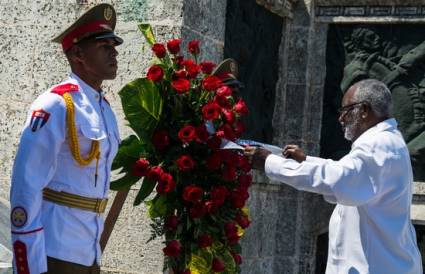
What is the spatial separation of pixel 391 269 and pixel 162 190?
115 centimetres

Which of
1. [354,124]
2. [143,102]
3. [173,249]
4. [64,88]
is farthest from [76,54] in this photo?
[354,124]

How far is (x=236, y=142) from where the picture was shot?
523 cm

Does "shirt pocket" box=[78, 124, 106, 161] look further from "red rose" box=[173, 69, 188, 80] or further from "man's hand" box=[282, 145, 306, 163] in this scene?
"man's hand" box=[282, 145, 306, 163]

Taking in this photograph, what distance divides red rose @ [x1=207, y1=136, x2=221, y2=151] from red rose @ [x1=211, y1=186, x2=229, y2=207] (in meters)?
0.20

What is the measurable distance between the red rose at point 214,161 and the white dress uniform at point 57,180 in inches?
26.3

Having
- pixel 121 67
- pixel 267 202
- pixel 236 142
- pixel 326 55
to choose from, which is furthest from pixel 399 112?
pixel 236 142

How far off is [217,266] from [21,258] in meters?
1.47

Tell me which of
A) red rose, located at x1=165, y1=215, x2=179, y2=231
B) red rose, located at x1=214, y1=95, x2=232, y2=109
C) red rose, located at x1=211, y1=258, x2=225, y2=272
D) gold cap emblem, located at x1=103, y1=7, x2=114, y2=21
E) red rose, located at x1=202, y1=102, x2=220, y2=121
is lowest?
red rose, located at x1=211, y1=258, x2=225, y2=272

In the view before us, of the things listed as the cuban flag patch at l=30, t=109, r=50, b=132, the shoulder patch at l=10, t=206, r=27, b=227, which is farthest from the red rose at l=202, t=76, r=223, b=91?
the shoulder patch at l=10, t=206, r=27, b=227

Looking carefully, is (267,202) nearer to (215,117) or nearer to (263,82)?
(263,82)

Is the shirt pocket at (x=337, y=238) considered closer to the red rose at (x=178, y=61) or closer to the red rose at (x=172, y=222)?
the red rose at (x=172, y=222)

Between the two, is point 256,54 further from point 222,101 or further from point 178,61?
point 222,101

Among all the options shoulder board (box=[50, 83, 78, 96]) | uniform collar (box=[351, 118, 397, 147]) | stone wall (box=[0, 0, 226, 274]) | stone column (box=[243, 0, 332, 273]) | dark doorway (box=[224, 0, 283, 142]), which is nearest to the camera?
shoulder board (box=[50, 83, 78, 96])

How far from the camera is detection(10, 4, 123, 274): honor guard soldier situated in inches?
156
